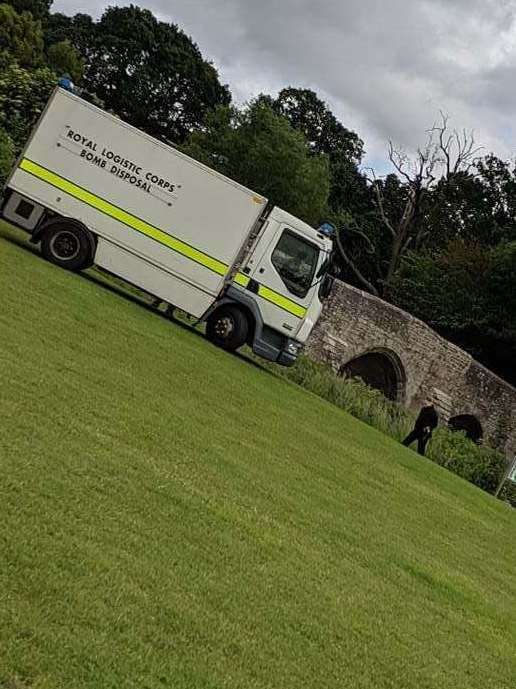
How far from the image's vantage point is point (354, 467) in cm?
1237

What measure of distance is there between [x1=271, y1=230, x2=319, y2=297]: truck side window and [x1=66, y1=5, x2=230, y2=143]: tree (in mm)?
51912

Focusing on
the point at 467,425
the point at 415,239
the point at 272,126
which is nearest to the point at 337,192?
the point at 415,239

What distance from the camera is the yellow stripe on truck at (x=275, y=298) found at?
1772cm

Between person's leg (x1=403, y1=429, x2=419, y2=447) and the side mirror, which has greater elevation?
the side mirror

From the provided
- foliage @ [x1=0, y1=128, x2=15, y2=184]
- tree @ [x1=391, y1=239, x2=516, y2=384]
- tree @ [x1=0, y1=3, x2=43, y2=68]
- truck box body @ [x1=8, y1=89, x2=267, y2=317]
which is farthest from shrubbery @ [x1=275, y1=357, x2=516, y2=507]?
tree @ [x1=0, y1=3, x2=43, y2=68]

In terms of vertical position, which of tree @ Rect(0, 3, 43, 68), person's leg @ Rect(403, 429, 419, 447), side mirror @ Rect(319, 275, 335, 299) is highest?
tree @ Rect(0, 3, 43, 68)

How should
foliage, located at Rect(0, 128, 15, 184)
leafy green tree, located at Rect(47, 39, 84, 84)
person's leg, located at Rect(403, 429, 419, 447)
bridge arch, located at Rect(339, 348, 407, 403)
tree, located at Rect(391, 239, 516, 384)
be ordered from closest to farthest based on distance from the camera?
person's leg, located at Rect(403, 429, 419, 447), foliage, located at Rect(0, 128, 15, 184), bridge arch, located at Rect(339, 348, 407, 403), tree, located at Rect(391, 239, 516, 384), leafy green tree, located at Rect(47, 39, 84, 84)

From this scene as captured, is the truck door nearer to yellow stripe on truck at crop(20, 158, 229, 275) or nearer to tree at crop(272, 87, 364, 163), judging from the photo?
yellow stripe on truck at crop(20, 158, 229, 275)

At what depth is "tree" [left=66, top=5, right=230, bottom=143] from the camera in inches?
2682

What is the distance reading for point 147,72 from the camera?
225ft

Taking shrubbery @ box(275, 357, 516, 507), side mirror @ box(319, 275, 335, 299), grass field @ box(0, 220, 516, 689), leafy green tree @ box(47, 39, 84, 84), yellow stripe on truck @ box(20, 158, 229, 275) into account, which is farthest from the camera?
leafy green tree @ box(47, 39, 84, 84)

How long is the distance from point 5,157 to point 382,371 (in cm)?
1487

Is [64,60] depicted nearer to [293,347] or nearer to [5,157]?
[5,157]

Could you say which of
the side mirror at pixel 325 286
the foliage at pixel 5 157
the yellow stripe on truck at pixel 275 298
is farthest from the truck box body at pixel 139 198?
the foliage at pixel 5 157
